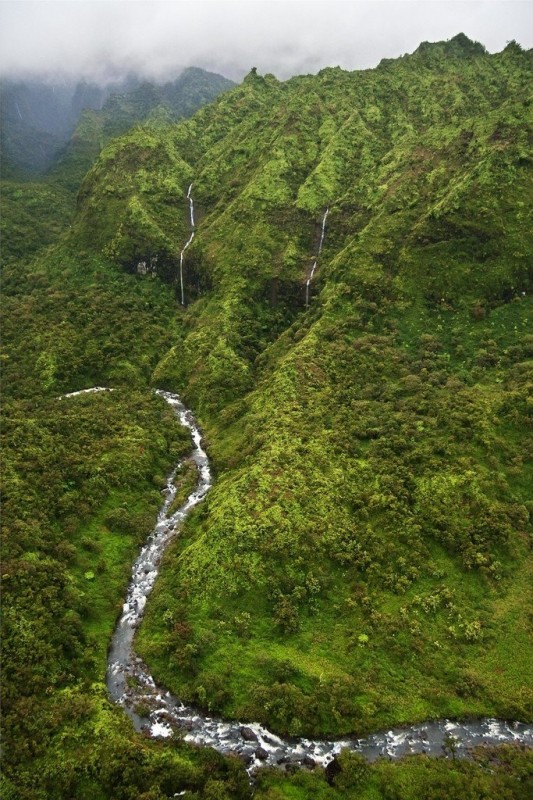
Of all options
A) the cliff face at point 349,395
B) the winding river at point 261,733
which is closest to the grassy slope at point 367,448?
the cliff face at point 349,395

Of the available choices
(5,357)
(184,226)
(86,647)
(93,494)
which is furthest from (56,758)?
(184,226)

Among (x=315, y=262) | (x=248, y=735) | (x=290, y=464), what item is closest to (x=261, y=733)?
(x=248, y=735)

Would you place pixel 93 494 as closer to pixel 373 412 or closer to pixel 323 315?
pixel 373 412

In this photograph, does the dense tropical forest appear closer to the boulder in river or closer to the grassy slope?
the grassy slope

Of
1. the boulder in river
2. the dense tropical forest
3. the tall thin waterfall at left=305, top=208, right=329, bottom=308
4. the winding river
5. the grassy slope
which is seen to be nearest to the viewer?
the winding river

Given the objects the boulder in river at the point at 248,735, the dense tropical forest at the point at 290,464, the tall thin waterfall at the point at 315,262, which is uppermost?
the tall thin waterfall at the point at 315,262

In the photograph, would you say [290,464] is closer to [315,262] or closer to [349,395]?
[349,395]

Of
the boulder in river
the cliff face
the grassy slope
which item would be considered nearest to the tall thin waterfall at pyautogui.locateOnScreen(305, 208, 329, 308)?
the cliff face

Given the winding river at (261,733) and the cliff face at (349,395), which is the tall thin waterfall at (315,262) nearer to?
the cliff face at (349,395)
